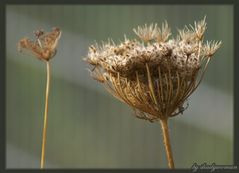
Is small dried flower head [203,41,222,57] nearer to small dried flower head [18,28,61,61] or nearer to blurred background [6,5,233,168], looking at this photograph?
small dried flower head [18,28,61,61]

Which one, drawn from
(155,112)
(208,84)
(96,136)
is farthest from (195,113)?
(155,112)

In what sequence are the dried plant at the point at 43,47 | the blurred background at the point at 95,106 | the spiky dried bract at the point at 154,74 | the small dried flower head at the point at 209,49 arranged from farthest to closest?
the blurred background at the point at 95,106 < the small dried flower head at the point at 209,49 < the spiky dried bract at the point at 154,74 < the dried plant at the point at 43,47

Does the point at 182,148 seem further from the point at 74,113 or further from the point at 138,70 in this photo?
the point at 138,70

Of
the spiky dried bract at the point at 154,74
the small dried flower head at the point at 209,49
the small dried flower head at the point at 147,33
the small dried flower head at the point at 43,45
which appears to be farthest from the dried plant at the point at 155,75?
the small dried flower head at the point at 43,45

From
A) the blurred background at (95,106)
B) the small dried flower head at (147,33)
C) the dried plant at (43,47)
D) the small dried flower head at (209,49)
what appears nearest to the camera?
the dried plant at (43,47)

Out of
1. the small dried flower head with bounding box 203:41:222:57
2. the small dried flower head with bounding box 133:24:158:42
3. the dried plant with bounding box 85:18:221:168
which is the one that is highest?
the small dried flower head with bounding box 133:24:158:42

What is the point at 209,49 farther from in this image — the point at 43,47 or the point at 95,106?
the point at 95,106

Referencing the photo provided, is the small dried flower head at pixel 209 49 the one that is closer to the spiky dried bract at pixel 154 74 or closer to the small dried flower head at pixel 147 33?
the spiky dried bract at pixel 154 74

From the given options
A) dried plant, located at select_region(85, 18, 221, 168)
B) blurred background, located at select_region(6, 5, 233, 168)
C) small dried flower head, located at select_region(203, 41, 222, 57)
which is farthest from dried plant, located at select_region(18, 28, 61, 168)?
blurred background, located at select_region(6, 5, 233, 168)
